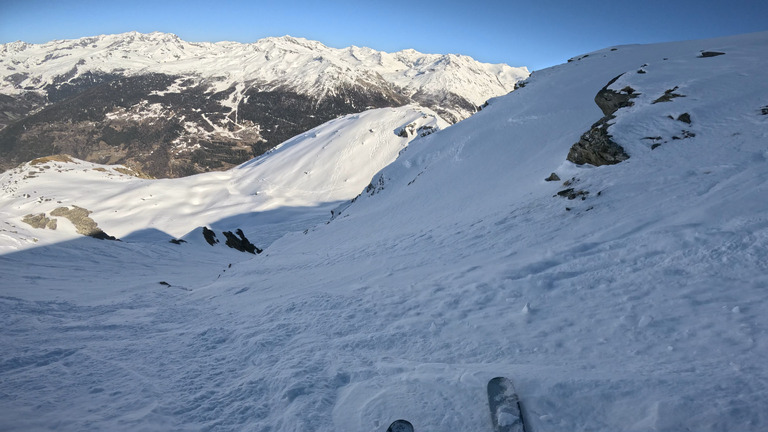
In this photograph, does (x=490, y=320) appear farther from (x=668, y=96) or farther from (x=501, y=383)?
(x=668, y=96)

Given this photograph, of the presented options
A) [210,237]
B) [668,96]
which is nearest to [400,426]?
[668,96]

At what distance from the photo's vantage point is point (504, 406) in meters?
3.61

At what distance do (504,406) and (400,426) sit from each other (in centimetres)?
106

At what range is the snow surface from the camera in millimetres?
3875

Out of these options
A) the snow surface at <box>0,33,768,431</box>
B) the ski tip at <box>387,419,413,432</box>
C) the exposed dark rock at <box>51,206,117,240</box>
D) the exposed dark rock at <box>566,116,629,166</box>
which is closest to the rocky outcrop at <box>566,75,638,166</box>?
the exposed dark rock at <box>566,116,629,166</box>

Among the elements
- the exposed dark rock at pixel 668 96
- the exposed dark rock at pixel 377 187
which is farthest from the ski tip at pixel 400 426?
the exposed dark rock at pixel 377 187

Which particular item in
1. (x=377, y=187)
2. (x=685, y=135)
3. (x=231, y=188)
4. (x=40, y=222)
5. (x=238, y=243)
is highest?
(x=231, y=188)

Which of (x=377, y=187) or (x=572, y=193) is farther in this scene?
(x=377, y=187)

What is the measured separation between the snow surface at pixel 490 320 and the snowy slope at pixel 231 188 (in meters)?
13.6

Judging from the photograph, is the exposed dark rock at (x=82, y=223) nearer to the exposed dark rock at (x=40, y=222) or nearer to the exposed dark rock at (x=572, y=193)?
the exposed dark rock at (x=40, y=222)

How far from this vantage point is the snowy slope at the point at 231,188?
→ 38.4 metres

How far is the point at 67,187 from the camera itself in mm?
44312

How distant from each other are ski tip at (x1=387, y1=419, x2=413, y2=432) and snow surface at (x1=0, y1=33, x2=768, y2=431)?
14 cm

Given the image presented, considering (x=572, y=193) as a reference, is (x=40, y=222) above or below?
above
